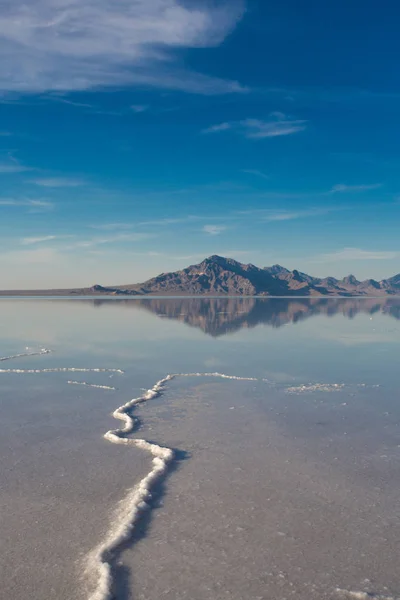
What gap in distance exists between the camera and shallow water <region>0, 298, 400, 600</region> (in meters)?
7.95

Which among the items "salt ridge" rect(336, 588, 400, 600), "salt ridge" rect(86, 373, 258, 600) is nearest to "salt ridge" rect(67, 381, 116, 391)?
"salt ridge" rect(86, 373, 258, 600)

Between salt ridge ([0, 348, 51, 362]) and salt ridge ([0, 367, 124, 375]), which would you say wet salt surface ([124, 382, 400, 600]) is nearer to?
salt ridge ([0, 367, 124, 375])

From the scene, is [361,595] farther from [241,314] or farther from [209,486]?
[241,314]

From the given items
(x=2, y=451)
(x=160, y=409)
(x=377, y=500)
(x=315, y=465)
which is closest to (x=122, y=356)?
(x=160, y=409)

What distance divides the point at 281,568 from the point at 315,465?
15.4 feet

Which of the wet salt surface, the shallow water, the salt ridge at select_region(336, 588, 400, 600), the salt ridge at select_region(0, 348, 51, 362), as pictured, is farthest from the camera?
the salt ridge at select_region(0, 348, 51, 362)

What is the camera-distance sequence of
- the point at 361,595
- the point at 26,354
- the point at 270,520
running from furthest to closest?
1. the point at 26,354
2. the point at 270,520
3. the point at 361,595

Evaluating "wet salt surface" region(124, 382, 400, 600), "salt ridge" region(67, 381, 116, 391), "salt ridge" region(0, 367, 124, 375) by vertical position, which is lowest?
"wet salt surface" region(124, 382, 400, 600)

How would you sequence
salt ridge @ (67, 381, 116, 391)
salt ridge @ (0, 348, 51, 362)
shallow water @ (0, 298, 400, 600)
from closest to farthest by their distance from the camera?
1. shallow water @ (0, 298, 400, 600)
2. salt ridge @ (67, 381, 116, 391)
3. salt ridge @ (0, 348, 51, 362)

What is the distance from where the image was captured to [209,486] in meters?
11.3

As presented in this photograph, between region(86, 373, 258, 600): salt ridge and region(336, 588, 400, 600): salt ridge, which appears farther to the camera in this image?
region(86, 373, 258, 600): salt ridge

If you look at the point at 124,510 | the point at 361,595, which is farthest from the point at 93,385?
the point at 361,595

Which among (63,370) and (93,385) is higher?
(63,370)

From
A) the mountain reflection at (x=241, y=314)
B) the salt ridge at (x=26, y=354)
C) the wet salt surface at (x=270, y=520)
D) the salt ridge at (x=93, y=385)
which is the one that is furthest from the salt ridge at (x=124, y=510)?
the mountain reflection at (x=241, y=314)
